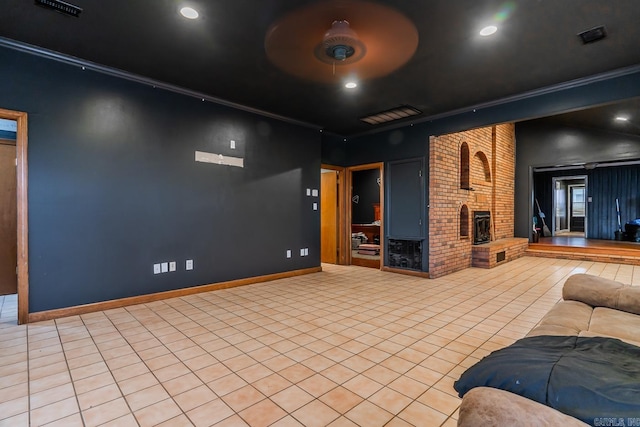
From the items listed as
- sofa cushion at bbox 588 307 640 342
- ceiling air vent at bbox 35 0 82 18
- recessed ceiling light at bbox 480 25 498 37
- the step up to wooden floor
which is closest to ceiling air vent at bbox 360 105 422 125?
recessed ceiling light at bbox 480 25 498 37

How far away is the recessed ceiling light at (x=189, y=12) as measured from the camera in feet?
8.38

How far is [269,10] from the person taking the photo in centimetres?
257

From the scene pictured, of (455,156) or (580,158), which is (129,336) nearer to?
(455,156)

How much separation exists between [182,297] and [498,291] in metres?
4.54

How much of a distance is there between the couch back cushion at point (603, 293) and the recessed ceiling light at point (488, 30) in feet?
7.60

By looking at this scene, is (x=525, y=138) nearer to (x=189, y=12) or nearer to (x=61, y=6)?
(x=189, y=12)

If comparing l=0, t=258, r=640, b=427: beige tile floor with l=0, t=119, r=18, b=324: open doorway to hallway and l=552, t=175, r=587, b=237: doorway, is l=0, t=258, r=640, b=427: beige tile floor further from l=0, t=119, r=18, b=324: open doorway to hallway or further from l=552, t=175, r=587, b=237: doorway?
l=552, t=175, r=587, b=237: doorway

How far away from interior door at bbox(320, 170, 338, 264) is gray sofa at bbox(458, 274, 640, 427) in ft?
15.6

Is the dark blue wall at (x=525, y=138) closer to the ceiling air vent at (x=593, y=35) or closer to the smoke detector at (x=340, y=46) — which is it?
the ceiling air vent at (x=593, y=35)

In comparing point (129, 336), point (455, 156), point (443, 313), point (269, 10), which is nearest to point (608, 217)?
point (455, 156)

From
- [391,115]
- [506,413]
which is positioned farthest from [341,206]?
[506,413]

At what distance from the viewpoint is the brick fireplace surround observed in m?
5.65

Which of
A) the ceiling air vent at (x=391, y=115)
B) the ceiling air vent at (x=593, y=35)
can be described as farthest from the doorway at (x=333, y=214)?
the ceiling air vent at (x=593, y=35)

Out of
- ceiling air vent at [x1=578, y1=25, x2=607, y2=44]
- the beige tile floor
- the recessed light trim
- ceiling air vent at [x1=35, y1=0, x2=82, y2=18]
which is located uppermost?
ceiling air vent at [x1=35, y1=0, x2=82, y2=18]
